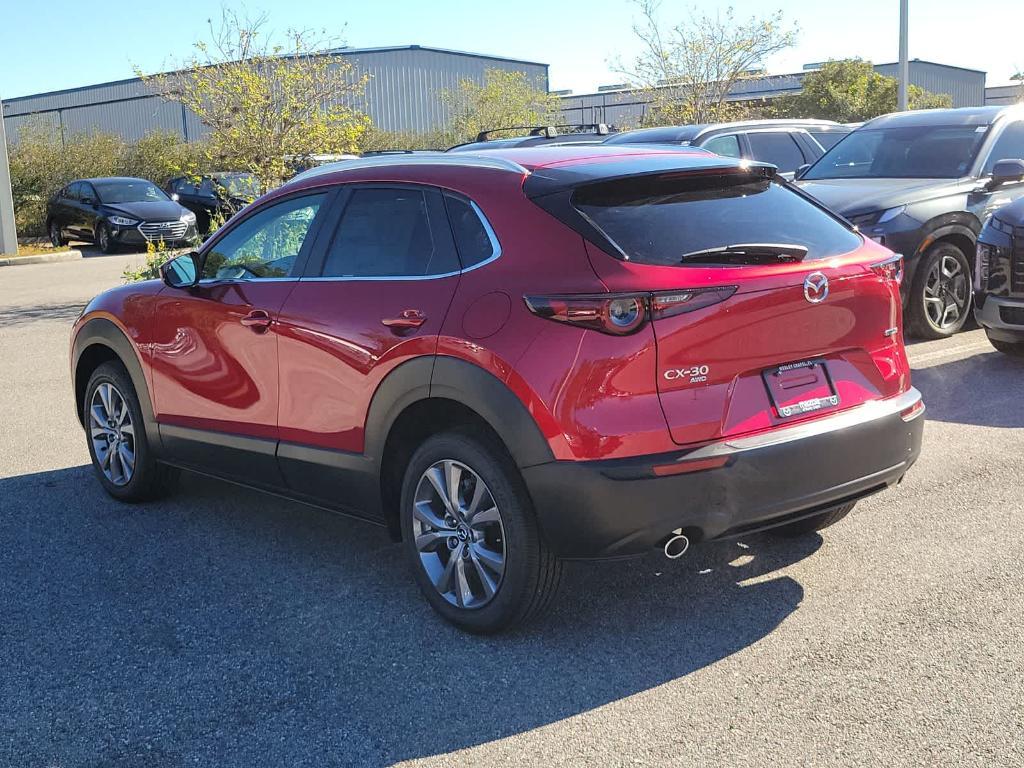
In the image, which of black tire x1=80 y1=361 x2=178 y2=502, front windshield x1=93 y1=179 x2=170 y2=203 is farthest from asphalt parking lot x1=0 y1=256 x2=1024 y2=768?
front windshield x1=93 y1=179 x2=170 y2=203

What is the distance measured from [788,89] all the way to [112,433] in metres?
58.7

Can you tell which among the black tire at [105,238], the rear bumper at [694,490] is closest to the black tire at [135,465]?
the rear bumper at [694,490]

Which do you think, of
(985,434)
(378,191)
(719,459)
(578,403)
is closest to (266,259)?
(378,191)

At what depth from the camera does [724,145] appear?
12.3 meters

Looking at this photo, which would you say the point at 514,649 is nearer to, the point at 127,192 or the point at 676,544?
the point at 676,544

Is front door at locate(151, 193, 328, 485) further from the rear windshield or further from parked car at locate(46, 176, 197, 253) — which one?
parked car at locate(46, 176, 197, 253)

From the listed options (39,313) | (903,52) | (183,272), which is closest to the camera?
(183,272)

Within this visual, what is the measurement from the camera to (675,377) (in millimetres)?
3750

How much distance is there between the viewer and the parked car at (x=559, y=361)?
3.74m

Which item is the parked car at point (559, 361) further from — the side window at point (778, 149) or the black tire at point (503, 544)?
the side window at point (778, 149)

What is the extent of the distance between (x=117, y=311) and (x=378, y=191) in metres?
1.97

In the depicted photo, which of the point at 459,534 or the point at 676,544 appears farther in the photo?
the point at 459,534

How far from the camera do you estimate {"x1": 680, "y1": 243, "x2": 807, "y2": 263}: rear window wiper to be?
12.8 feet

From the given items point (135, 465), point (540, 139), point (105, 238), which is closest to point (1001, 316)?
point (135, 465)
